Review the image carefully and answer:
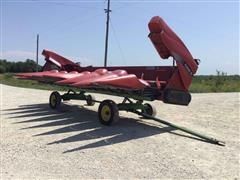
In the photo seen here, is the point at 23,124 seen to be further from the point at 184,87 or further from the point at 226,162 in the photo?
the point at 226,162

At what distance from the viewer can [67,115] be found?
957cm

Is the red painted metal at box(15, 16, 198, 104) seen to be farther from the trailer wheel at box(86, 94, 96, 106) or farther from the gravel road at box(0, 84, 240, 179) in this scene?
the trailer wheel at box(86, 94, 96, 106)

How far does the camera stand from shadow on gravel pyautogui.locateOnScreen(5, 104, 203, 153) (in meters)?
6.55

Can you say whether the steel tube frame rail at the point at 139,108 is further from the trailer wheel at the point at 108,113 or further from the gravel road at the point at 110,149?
the trailer wheel at the point at 108,113

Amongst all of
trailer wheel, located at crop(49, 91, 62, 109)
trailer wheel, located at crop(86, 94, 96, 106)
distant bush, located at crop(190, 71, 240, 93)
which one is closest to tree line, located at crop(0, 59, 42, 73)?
distant bush, located at crop(190, 71, 240, 93)

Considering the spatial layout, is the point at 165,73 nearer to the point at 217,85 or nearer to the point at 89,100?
the point at 89,100

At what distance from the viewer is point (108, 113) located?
7941 millimetres

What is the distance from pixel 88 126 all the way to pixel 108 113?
1.96 feet

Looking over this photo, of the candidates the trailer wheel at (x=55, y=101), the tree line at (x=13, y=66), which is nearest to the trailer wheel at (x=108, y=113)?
the trailer wheel at (x=55, y=101)


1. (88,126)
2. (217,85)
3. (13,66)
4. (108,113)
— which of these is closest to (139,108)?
(108,113)

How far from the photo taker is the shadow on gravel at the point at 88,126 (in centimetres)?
655

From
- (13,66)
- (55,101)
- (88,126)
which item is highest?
(13,66)

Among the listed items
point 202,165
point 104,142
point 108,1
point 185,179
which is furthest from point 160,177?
point 108,1

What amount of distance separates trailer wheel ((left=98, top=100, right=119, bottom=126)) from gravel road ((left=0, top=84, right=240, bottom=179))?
0.20m
